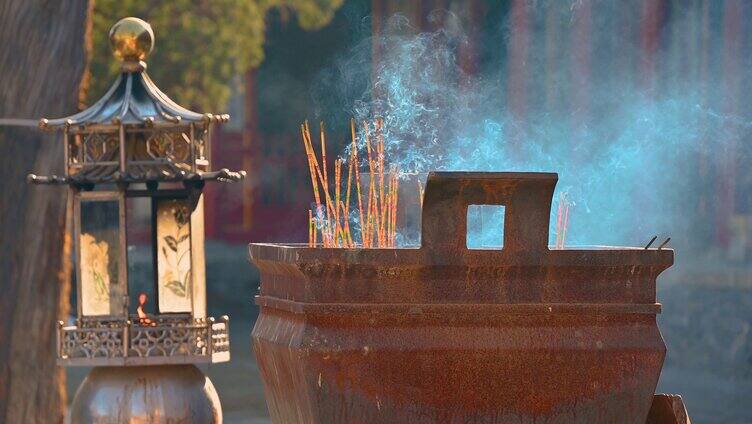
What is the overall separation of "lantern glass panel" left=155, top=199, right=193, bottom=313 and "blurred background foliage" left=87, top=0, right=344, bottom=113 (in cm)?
752

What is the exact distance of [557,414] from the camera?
367cm

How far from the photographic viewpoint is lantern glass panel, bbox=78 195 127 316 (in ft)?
18.5

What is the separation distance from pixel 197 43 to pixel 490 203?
1027 centimetres

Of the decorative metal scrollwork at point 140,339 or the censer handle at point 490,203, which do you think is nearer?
the censer handle at point 490,203

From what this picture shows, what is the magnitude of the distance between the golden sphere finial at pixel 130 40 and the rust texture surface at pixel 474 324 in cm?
228

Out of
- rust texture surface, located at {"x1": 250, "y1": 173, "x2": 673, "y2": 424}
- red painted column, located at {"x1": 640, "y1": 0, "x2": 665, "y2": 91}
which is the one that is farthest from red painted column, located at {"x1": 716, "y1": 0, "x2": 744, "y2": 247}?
rust texture surface, located at {"x1": 250, "y1": 173, "x2": 673, "y2": 424}

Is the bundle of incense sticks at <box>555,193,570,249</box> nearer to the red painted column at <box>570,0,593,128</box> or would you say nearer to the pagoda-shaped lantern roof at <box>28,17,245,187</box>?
the pagoda-shaped lantern roof at <box>28,17,245,187</box>

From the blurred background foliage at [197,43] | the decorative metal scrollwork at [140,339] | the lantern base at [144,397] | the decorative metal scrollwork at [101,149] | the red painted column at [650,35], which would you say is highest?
the blurred background foliage at [197,43]

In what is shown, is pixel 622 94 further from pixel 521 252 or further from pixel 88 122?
pixel 521 252

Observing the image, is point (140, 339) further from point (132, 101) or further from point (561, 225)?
point (561, 225)

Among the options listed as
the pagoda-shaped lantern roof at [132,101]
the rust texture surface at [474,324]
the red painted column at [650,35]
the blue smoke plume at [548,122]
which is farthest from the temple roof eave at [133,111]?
the red painted column at [650,35]

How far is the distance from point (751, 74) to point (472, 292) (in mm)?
6729

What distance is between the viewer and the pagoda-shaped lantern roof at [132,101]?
557cm

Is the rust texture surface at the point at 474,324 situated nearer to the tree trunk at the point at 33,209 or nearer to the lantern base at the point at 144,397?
the lantern base at the point at 144,397
